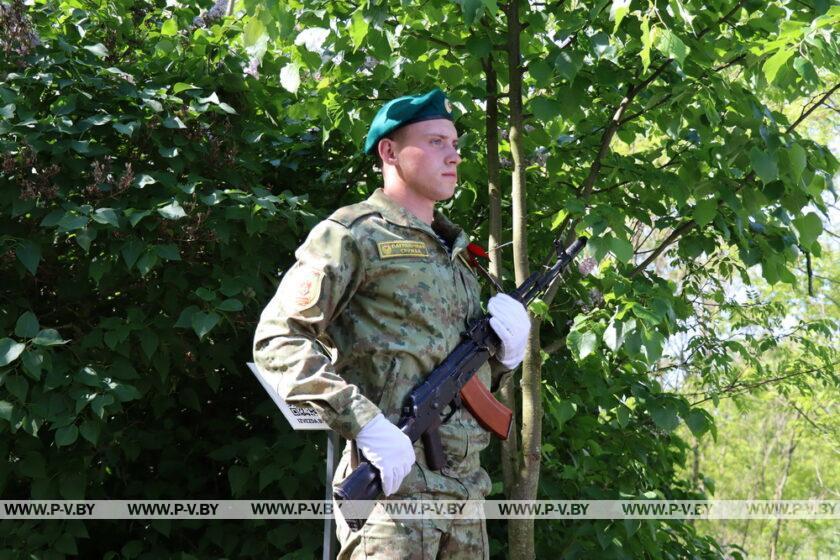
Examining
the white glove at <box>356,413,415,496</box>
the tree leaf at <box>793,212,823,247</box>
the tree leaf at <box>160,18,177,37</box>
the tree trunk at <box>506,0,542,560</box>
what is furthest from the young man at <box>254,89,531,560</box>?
the tree leaf at <box>160,18,177,37</box>

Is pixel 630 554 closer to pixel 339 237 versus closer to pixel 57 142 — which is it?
pixel 339 237

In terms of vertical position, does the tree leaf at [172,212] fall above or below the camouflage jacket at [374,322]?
below

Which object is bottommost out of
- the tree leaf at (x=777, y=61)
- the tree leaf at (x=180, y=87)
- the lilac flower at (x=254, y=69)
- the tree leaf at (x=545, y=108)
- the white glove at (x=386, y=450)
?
the white glove at (x=386, y=450)

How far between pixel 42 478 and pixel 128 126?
1358 mm

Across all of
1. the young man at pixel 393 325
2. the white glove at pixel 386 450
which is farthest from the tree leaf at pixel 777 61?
the white glove at pixel 386 450

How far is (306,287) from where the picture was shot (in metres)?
2.70

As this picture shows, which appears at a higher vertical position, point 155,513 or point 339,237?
point 339,237

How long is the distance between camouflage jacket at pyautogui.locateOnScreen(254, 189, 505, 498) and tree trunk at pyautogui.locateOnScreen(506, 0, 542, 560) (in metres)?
1.02

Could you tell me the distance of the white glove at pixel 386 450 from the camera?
247cm

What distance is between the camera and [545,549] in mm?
4617

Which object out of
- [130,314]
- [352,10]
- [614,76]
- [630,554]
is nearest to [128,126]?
[130,314]

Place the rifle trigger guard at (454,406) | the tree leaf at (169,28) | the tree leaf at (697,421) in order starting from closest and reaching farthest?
the rifle trigger guard at (454,406)
the tree leaf at (697,421)
the tree leaf at (169,28)

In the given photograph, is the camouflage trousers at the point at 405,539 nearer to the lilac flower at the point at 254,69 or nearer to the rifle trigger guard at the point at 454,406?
the rifle trigger guard at the point at 454,406

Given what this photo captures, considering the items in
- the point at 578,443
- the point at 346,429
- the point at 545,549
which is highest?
the point at 346,429
